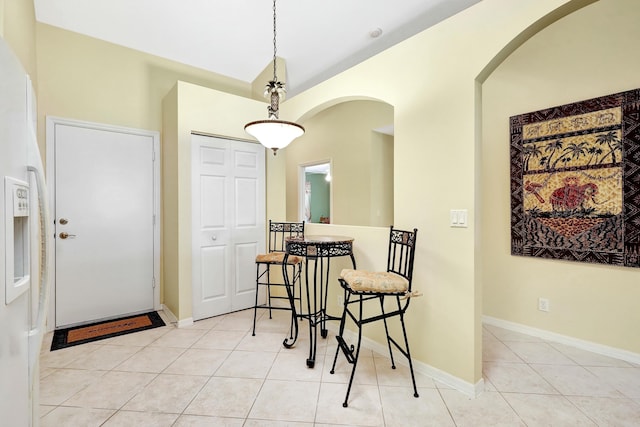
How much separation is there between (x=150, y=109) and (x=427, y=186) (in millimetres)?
3256

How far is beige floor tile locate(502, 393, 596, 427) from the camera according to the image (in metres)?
1.65

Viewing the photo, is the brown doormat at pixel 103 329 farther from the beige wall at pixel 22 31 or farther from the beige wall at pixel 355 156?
the beige wall at pixel 355 156

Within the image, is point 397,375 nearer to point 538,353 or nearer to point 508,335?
point 538,353

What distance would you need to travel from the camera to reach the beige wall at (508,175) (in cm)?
238

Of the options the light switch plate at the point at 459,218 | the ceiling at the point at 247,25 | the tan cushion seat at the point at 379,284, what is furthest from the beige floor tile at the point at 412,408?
the ceiling at the point at 247,25

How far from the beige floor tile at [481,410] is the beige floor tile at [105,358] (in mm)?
2482

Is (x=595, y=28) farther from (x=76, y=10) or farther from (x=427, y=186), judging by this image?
(x=76, y=10)

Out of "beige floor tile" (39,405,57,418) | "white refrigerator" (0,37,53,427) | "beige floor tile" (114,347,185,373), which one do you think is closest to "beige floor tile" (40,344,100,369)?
"beige floor tile" (114,347,185,373)

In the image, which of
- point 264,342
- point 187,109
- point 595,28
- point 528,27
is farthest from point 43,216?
point 595,28

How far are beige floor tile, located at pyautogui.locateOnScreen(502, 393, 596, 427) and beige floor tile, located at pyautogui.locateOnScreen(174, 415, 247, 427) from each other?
5.52 feet

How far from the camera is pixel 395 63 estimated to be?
235 centimetres

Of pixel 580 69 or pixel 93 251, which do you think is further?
pixel 93 251

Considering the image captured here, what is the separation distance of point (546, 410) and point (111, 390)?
281cm

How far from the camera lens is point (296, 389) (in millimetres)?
1944
